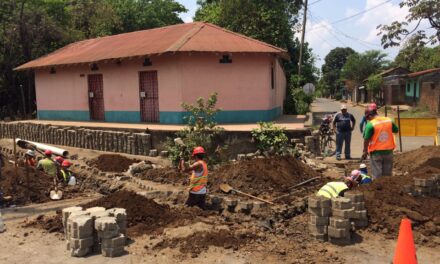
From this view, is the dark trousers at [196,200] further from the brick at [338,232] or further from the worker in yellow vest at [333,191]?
the brick at [338,232]

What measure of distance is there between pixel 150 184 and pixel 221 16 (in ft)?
67.0

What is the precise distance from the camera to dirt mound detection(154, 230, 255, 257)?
19.4 feet

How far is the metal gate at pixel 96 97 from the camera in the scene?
21.3 m

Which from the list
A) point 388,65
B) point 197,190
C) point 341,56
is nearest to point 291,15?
point 197,190

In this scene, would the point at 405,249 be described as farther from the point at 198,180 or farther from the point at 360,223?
the point at 198,180

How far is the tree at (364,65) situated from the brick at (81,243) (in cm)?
6397

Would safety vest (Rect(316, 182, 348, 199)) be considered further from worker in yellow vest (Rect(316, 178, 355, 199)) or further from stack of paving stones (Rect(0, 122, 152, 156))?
stack of paving stones (Rect(0, 122, 152, 156))

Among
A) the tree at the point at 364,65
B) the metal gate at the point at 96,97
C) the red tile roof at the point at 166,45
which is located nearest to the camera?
the red tile roof at the point at 166,45

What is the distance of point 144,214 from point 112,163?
6243 millimetres

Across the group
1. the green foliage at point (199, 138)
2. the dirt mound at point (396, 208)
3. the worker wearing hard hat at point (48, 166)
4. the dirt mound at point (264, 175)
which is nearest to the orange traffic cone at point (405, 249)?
the dirt mound at point (396, 208)

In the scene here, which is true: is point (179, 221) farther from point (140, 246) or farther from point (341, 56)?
point (341, 56)

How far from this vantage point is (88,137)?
667 inches

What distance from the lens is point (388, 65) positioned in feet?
221

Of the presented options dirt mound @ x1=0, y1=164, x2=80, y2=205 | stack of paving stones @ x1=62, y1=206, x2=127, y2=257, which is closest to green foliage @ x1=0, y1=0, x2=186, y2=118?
dirt mound @ x1=0, y1=164, x2=80, y2=205
